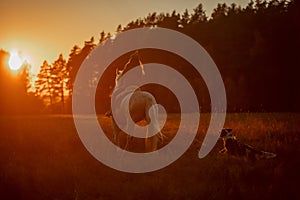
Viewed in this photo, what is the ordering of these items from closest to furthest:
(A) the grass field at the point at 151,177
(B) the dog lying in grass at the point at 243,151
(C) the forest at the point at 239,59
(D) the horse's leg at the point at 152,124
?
(A) the grass field at the point at 151,177 < (B) the dog lying in grass at the point at 243,151 < (D) the horse's leg at the point at 152,124 < (C) the forest at the point at 239,59

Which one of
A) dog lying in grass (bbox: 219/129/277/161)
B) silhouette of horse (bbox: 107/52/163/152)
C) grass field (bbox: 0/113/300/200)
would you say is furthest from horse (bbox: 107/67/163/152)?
dog lying in grass (bbox: 219/129/277/161)

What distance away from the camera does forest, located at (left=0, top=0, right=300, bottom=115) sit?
147 feet

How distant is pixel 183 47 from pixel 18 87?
27.9 m

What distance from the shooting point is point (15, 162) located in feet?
27.6

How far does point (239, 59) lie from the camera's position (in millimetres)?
52500

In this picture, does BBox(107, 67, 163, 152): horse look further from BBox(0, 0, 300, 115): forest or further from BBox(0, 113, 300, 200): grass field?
BBox(0, 0, 300, 115): forest

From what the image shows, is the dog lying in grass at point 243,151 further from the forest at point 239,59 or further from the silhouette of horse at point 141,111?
the forest at point 239,59

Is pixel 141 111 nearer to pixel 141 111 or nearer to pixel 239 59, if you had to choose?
pixel 141 111

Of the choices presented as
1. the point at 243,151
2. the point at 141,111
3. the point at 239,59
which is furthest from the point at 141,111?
the point at 239,59

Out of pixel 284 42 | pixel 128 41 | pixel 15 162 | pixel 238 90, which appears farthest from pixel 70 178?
pixel 128 41

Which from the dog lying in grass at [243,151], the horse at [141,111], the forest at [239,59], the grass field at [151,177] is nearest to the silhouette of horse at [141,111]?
the horse at [141,111]

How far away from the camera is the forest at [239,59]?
147 feet

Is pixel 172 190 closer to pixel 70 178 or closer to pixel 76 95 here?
pixel 70 178

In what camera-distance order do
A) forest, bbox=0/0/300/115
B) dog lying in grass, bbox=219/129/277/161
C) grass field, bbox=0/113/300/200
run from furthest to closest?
forest, bbox=0/0/300/115 < dog lying in grass, bbox=219/129/277/161 < grass field, bbox=0/113/300/200
